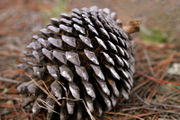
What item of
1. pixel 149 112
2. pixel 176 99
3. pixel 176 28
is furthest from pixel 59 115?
pixel 176 28

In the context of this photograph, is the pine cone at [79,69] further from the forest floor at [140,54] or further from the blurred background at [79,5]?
the blurred background at [79,5]

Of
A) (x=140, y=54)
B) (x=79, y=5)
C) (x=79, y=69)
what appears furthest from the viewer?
(x=79, y=5)

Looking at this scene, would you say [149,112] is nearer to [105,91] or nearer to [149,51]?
[105,91]

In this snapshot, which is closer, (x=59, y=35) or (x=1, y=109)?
(x=59, y=35)

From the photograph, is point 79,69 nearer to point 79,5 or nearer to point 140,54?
point 140,54

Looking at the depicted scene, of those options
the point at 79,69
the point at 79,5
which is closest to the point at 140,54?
the point at 79,69

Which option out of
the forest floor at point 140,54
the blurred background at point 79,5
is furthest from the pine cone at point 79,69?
the blurred background at point 79,5
